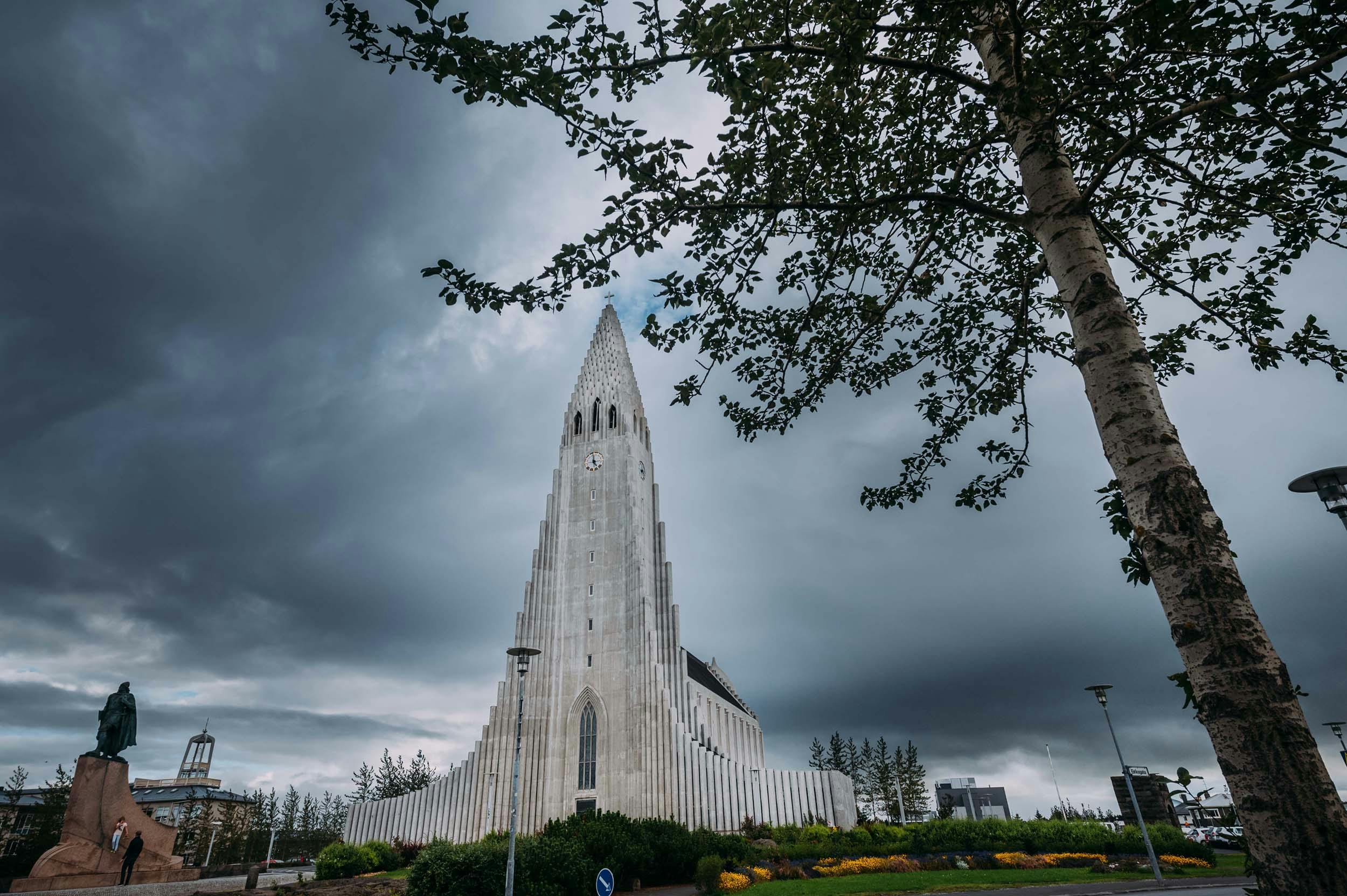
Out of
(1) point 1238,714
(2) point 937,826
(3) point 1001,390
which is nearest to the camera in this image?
(1) point 1238,714

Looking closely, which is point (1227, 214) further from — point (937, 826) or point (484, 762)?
Answer: point (484, 762)

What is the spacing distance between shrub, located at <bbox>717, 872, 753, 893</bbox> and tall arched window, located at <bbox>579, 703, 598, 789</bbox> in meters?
22.4

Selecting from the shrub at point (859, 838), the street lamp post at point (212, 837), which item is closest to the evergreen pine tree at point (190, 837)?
the street lamp post at point (212, 837)

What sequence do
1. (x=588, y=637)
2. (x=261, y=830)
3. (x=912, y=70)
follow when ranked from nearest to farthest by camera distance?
1. (x=912, y=70)
2. (x=588, y=637)
3. (x=261, y=830)

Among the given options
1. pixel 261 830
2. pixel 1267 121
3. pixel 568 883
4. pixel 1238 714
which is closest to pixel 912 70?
pixel 1267 121

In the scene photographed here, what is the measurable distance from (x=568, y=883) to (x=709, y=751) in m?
25.2

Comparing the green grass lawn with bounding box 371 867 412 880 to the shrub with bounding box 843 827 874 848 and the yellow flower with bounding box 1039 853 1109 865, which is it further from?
the yellow flower with bounding box 1039 853 1109 865

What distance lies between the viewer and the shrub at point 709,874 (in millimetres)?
17297

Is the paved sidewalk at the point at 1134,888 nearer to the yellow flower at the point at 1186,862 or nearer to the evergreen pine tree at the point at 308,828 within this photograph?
the yellow flower at the point at 1186,862

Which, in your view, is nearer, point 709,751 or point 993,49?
point 993,49

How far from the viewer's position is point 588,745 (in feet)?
134

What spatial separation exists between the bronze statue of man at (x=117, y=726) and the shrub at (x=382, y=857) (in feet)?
36.2

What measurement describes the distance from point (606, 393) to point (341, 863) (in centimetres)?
3464

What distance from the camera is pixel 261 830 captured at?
5625cm
